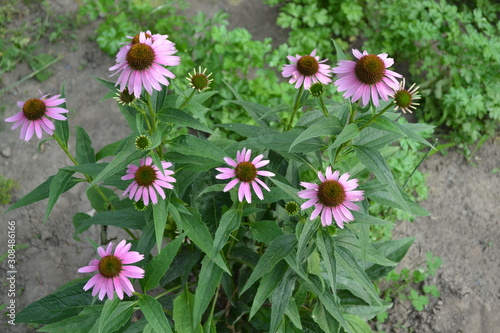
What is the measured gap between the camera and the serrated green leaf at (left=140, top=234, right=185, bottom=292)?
188 centimetres

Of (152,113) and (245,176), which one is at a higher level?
(152,113)

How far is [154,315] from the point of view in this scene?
1800 mm

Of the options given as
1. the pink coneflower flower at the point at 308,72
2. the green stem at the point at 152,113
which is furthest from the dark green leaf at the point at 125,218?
the pink coneflower flower at the point at 308,72

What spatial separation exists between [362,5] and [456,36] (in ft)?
3.02

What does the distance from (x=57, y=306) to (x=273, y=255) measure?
3.39ft

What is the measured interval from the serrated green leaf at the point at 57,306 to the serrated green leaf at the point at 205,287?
58 cm

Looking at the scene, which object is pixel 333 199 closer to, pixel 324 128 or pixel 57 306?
pixel 324 128

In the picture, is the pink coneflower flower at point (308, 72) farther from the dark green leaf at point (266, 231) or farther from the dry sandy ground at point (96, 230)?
the dry sandy ground at point (96, 230)

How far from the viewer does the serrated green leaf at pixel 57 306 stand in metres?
2.19

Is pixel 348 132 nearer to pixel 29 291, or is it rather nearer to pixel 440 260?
pixel 440 260

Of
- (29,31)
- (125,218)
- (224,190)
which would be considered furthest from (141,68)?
(29,31)

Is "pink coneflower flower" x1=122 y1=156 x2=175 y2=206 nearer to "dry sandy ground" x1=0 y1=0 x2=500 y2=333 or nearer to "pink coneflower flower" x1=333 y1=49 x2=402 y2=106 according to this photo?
"pink coneflower flower" x1=333 y1=49 x2=402 y2=106

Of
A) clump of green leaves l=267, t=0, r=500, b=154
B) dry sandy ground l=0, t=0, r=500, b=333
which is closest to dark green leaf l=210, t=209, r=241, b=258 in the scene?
dry sandy ground l=0, t=0, r=500, b=333

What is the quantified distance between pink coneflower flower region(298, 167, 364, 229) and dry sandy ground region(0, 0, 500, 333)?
1657mm
